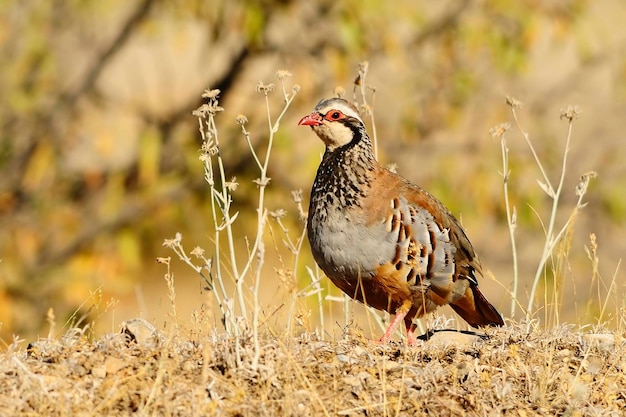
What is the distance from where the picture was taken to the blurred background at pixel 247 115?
9.51 metres

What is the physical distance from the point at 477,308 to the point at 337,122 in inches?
55.1

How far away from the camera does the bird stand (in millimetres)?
5777

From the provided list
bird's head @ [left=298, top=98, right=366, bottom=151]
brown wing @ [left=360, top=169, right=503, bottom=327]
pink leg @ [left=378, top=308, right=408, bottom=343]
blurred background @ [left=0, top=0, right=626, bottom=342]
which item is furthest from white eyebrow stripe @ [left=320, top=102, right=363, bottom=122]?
blurred background @ [left=0, top=0, right=626, bottom=342]

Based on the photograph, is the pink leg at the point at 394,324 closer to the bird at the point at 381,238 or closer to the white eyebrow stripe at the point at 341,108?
the bird at the point at 381,238

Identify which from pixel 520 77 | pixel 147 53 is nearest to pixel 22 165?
pixel 147 53

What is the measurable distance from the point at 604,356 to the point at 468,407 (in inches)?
34.6

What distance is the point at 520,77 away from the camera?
1044cm

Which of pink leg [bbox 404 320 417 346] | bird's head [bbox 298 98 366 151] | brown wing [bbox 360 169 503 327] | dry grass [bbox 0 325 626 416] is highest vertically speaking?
bird's head [bbox 298 98 366 151]

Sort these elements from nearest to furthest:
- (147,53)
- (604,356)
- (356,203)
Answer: (604,356), (356,203), (147,53)

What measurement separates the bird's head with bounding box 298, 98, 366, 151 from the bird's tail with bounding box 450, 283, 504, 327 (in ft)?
3.74

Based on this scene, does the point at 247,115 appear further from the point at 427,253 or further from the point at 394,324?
the point at 394,324

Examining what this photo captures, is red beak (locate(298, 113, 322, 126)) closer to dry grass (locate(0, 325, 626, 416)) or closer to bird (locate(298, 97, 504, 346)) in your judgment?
bird (locate(298, 97, 504, 346))

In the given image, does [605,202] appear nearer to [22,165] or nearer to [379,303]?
[379,303]

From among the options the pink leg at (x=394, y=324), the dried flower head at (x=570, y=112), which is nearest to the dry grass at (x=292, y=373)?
the pink leg at (x=394, y=324)
